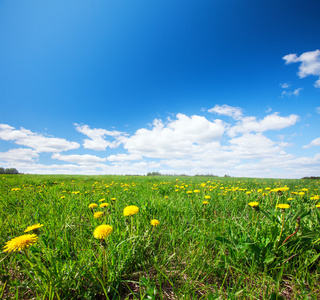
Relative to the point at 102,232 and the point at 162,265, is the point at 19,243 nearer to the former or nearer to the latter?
the point at 102,232

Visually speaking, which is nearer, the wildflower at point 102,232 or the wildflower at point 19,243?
the wildflower at point 19,243

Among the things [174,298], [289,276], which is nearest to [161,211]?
[174,298]

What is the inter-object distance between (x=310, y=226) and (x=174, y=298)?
1846 mm

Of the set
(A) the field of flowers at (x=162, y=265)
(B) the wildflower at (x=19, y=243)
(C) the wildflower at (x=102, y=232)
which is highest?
(C) the wildflower at (x=102, y=232)

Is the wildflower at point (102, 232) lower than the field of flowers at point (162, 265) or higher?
higher

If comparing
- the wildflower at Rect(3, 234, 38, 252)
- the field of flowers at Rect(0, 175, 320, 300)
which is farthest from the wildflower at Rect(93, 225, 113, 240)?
the wildflower at Rect(3, 234, 38, 252)

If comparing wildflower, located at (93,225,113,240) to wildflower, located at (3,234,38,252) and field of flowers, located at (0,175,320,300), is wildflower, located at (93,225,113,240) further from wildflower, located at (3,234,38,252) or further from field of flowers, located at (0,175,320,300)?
wildflower, located at (3,234,38,252)

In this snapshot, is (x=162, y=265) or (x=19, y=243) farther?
(x=162, y=265)

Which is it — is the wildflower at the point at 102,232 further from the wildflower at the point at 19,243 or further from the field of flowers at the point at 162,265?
the wildflower at the point at 19,243

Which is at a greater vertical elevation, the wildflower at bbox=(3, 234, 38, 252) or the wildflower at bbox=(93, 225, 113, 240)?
the wildflower at bbox=(93, 225, 113, 240)

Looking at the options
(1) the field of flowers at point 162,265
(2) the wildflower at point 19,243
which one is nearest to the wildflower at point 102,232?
(1) the field of flowers at point 162,265

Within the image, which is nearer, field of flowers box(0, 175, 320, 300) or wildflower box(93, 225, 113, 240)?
field of flowers box(0, 175, 320, 300)

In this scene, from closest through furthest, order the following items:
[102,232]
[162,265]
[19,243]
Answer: [19,243] → [102,232] → [162,265]

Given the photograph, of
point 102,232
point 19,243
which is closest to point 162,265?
point 102,232
